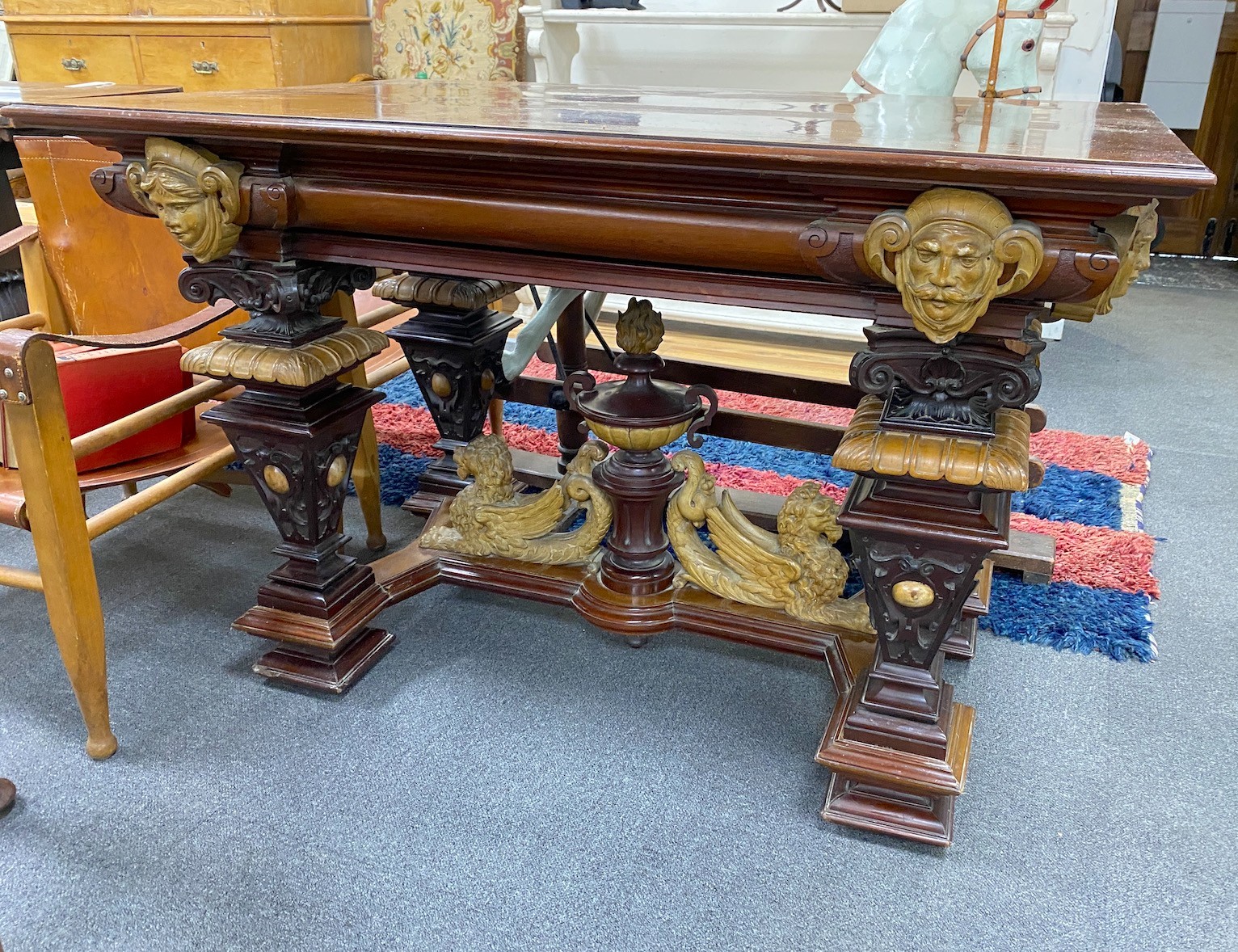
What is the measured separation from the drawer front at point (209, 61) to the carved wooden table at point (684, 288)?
7.68 feet

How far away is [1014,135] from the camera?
1.06m

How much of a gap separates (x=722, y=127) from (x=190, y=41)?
11.3 feet

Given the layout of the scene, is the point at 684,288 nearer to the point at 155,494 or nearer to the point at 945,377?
the point at 945,377

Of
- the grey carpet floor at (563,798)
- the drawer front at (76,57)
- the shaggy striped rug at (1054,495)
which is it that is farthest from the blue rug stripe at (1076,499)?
the drawer front at (76,57)

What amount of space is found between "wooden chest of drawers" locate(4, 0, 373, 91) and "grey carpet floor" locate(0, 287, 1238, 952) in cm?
257

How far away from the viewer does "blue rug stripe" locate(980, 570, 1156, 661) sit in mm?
1691

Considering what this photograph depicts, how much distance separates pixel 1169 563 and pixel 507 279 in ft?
5.23

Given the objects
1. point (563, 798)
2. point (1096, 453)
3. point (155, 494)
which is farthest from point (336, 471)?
point (1096, 453)

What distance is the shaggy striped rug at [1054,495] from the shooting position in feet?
5.74

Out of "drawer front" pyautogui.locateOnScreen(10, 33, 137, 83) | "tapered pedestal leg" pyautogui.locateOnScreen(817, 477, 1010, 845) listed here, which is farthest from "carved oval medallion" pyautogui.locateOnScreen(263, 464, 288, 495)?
"drawer front" pyautogui.locateOnScreen(10, 33, 137, 83)

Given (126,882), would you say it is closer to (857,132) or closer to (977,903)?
(977,903)

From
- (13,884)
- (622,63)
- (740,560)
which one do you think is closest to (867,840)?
(740,560)

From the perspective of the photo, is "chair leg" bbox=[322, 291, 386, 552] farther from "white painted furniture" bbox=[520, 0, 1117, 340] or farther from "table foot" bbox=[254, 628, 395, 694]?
"white painted furniture" bbox=[520, 0, 1117, 340]

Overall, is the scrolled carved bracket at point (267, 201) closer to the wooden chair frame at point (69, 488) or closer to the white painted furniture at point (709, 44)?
the wooden chair frame at point (69, 488)
